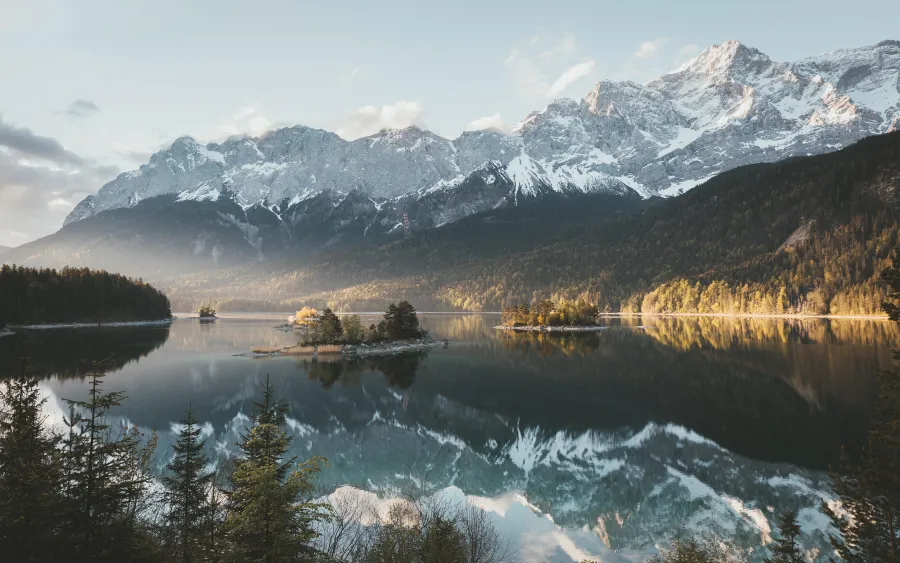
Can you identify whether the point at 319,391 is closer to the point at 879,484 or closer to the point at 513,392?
the point at 513,392

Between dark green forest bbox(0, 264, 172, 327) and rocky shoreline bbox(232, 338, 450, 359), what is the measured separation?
101 m

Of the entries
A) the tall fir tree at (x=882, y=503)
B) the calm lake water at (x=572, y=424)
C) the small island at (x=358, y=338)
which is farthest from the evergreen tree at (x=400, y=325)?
the tall fir tree at (x=882, y=503)

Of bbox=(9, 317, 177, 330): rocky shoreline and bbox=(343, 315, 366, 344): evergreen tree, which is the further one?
bbox=(9, 317, 177, 330): rocky shoreline

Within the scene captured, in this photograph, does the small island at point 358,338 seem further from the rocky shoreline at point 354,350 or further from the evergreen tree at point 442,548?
the evergreen tree at point 442,548

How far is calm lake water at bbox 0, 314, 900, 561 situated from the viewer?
2772cm

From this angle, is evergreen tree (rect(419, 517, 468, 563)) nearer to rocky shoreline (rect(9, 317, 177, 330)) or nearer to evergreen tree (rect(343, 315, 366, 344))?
evergreen tree (rect(343, 315, 366, 344))

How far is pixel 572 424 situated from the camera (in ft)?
147

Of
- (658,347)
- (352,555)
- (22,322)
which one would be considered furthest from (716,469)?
(22,322)

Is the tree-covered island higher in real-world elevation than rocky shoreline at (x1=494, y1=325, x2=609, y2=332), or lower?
higher

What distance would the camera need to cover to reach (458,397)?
58250mm

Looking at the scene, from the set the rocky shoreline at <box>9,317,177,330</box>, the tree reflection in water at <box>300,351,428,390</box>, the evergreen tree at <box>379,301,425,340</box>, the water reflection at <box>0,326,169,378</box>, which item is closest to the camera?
the tree reflection in water at <box>300,351,428,390</box>

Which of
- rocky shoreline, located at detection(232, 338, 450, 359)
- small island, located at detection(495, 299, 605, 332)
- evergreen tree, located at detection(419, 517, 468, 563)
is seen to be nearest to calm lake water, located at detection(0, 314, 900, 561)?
evergreen tree, located at detection(419, 517, 468, 563)

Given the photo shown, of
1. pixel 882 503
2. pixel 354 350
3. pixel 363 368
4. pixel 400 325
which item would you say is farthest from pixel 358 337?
pixel 882 503

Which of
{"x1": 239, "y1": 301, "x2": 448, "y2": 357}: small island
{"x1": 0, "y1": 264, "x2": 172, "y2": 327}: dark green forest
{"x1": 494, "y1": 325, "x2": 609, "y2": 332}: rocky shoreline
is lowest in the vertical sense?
{"x1": 494, "y1": 325, "x2": 609, "y2": 332}: rocky shoreline
